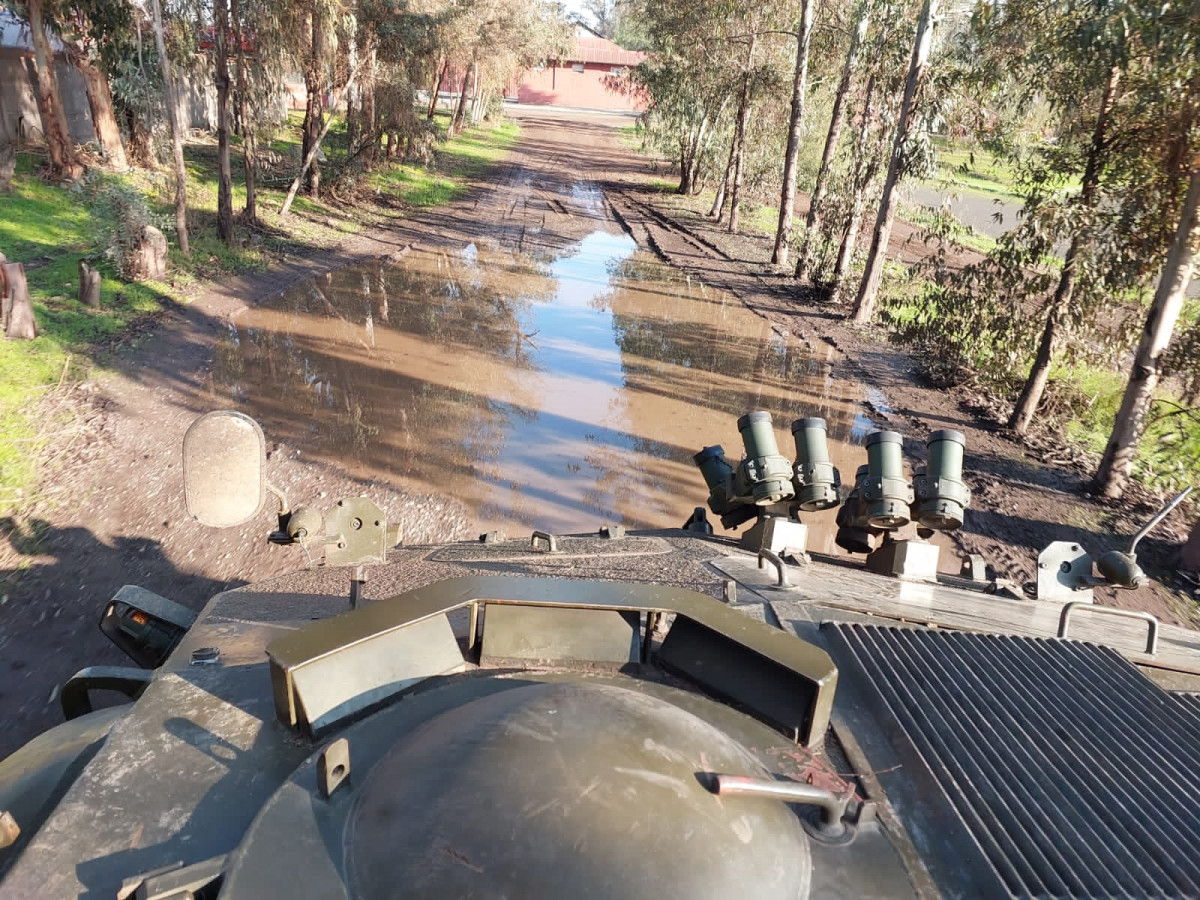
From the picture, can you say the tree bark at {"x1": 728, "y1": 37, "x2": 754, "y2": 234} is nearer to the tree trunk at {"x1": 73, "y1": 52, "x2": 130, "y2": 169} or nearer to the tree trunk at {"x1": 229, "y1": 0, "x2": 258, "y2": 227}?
the tree trunk at {"x1": 229, "y1": 0, "x2": 258, "y2": 227}

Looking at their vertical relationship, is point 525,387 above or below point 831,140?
below

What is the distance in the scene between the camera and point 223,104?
54.6ft

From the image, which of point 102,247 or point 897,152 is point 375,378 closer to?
point 102,247

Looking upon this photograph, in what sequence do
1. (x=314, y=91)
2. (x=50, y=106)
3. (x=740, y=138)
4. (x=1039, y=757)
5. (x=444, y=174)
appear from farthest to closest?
(x=444, y=174) < (x=740, y=138) < (x=314, y=91) < (x=50, y=106) < (x=1039, y=757)

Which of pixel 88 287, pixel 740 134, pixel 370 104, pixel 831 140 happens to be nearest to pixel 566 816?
pixel 88 287

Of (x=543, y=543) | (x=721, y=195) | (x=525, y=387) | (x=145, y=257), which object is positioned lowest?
(x=525, y=387)

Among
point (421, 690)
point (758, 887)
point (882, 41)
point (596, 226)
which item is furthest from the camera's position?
point (596, 226)

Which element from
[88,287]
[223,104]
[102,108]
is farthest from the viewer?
[102,108]

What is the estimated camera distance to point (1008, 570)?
9078 mm

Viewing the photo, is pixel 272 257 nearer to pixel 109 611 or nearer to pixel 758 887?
pixel 109 611

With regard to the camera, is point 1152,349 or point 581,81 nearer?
point 1152,349

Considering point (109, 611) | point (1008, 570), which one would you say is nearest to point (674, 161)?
point (1008, 570)

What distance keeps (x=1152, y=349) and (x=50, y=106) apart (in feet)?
71.2

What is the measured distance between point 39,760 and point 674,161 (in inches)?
1634
